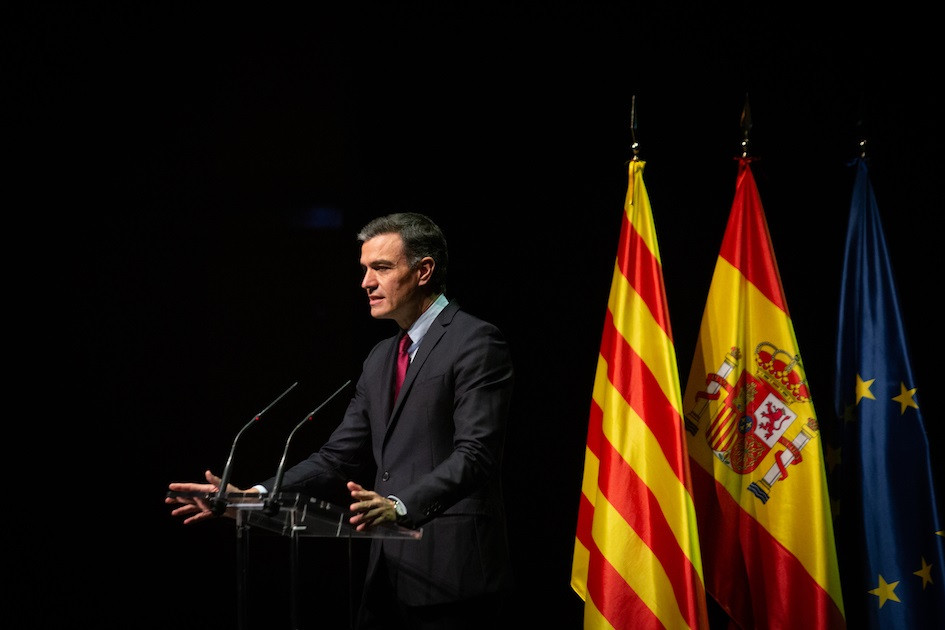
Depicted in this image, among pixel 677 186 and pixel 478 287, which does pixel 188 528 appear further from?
pixel 677 186

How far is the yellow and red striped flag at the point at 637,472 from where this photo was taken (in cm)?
289

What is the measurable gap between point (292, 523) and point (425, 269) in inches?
38.0

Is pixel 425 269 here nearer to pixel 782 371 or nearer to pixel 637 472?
pixel 637 472

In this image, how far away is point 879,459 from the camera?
9.64 ft

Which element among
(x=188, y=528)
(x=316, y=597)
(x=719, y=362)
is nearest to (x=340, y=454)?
(x=188, y=528)

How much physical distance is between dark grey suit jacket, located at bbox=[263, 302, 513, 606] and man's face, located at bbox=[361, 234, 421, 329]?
0.11 m

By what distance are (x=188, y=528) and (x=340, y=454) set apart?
71 centimetres

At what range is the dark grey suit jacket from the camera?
2299mm

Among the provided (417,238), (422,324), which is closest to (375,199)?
(417,238)

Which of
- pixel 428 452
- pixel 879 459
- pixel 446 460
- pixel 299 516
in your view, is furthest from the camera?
pixel 879 459

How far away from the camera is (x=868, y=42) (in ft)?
11.1

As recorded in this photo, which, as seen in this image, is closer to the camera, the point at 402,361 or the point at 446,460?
the point at 446,460

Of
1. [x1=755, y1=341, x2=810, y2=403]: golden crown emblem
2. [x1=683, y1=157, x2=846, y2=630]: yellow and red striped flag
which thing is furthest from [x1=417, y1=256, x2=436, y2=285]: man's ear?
[x1=755, y1=341, x2=810, y2=403]: golden crown emblem

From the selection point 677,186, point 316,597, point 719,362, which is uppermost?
point 677,186
